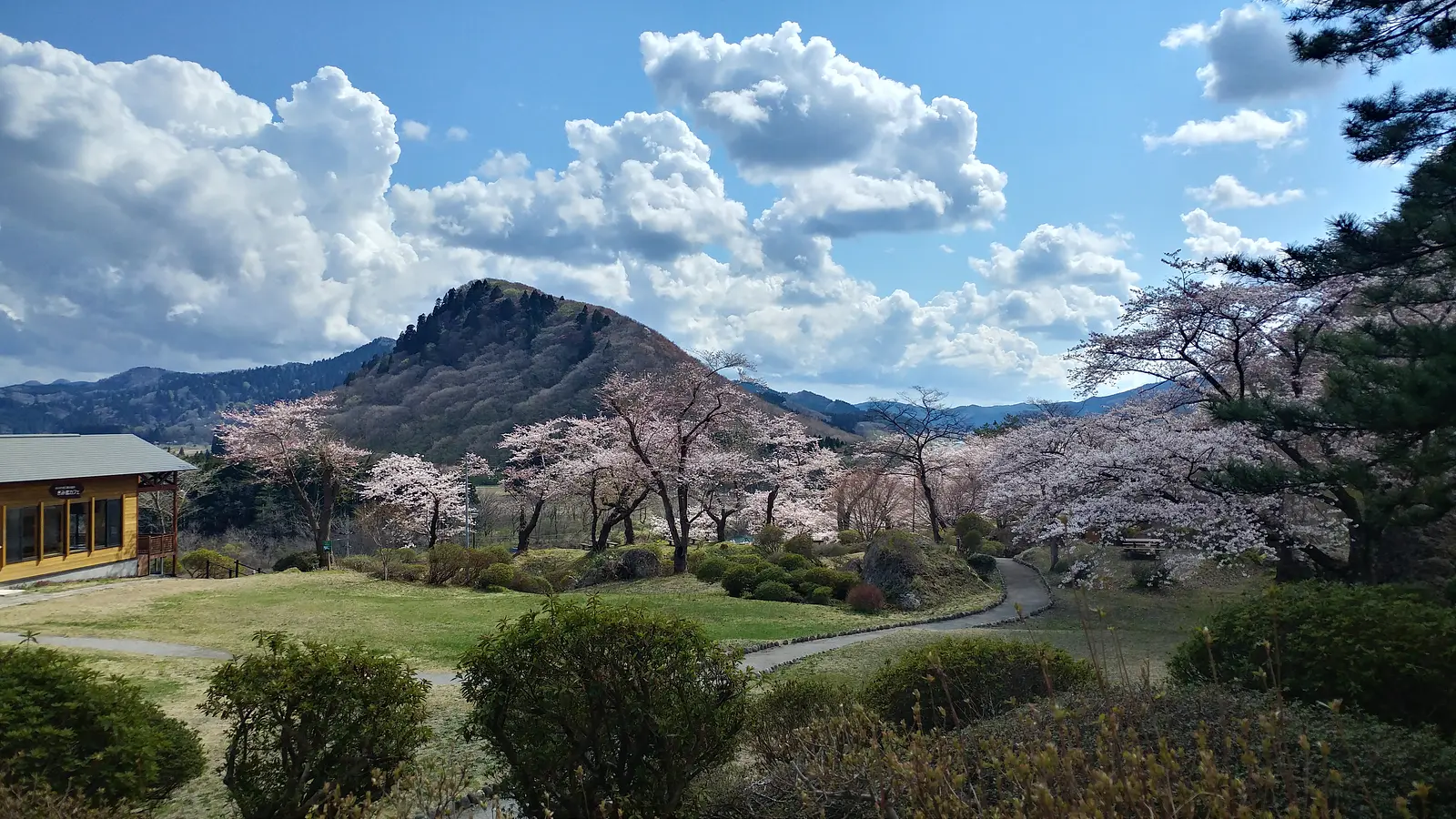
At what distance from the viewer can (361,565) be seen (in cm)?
2534

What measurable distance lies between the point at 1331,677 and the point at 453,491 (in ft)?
114

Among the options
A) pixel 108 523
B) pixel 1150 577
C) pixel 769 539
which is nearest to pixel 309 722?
pixel 1150 577

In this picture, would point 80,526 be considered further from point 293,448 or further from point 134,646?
point 134,646

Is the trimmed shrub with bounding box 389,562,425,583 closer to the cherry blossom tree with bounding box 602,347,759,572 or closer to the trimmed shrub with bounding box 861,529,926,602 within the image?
the cherry blossom tree with bounding box 602,347,759,572

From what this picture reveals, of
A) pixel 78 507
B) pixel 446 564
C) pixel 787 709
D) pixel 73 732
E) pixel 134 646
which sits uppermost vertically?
pixel 78 507

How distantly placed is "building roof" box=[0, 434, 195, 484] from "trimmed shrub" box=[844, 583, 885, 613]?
65.1 ft

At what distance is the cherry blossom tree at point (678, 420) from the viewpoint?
25.9 m

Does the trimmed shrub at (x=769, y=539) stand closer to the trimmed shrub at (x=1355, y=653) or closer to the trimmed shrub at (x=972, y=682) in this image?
the trimmed shrub at (x=972, y=682)

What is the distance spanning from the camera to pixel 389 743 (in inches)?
188

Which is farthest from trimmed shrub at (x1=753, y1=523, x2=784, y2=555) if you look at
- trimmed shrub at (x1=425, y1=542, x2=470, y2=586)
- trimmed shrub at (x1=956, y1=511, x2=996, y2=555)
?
trimmed shrub at (x1=425, y1=542, x2=470, y2=586)

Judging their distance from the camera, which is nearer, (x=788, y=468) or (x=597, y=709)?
(x=597, y=709)

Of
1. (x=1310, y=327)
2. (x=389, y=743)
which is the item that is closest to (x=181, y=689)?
(x=389, y=743)

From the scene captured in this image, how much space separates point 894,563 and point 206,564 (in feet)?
71.3

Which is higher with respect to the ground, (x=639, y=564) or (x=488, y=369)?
(x=488, y=369)
